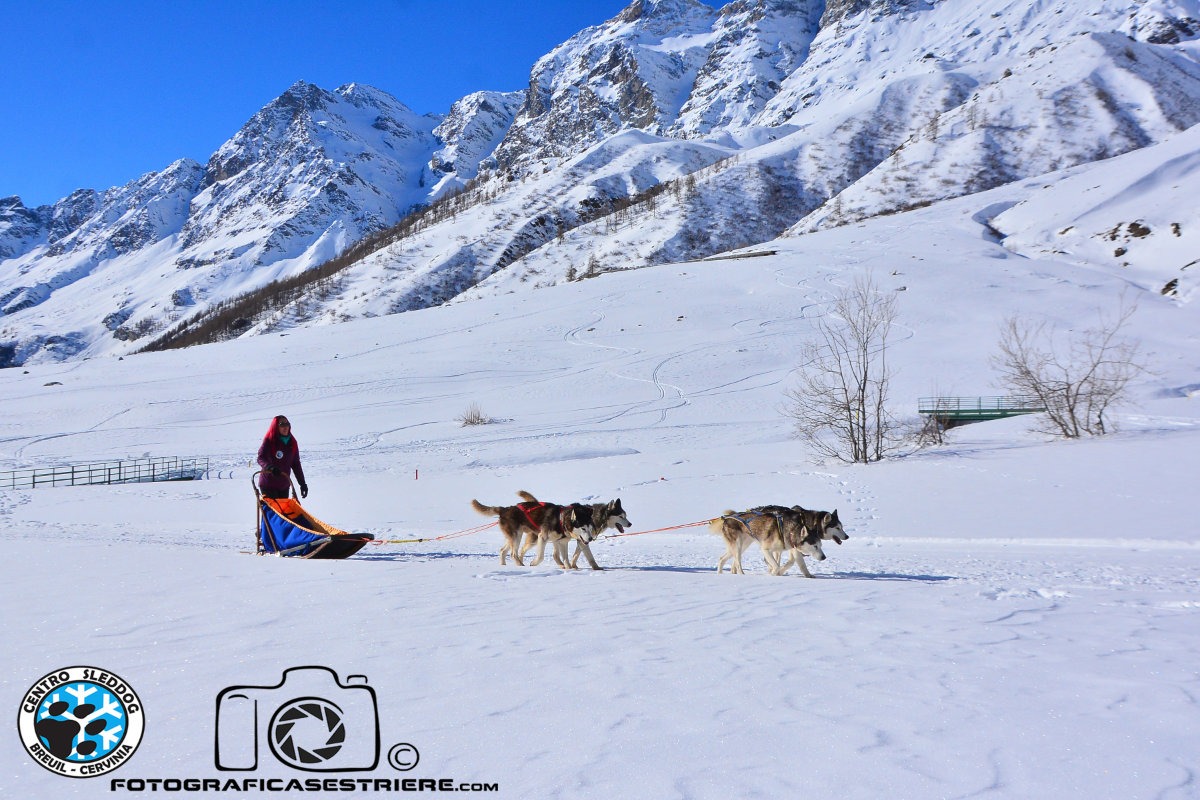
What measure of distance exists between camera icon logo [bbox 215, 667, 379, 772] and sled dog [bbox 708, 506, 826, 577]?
21.0 feet

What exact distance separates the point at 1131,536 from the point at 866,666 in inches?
399

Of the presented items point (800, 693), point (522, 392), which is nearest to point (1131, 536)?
point (800, 693)

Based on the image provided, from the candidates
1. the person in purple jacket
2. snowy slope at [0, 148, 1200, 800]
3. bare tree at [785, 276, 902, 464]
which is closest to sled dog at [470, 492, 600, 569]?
snowy slope at [0, 148, 1200, 800]

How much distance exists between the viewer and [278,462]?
10500 mm

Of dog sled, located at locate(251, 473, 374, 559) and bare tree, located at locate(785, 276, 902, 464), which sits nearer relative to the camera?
dog sled, located at locate(251, 473, 374, 559)

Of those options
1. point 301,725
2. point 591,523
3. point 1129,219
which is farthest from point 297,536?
point 1129,219

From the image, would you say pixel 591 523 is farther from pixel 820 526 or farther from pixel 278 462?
pixel 278 462

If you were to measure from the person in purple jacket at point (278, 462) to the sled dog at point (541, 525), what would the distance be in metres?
3.22

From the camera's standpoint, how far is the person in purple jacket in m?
10.3

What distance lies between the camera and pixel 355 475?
2430cm

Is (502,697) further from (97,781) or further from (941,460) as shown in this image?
(941,460)

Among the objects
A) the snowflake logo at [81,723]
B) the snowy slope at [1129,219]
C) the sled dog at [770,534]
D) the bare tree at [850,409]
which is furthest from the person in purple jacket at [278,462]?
the snowy slope at [1129,219]

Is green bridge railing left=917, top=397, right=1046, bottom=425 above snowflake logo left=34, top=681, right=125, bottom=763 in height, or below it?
above

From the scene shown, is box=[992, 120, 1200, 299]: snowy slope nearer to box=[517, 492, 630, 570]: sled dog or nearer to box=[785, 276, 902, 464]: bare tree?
box=[785, 276, 902, 464]: bare tree
